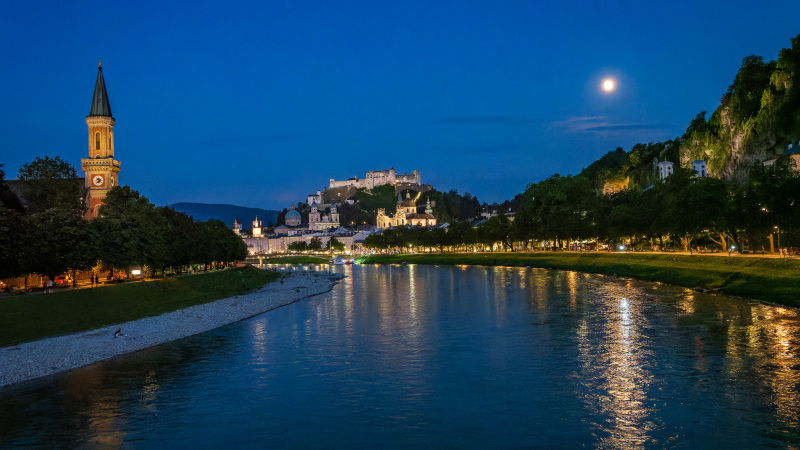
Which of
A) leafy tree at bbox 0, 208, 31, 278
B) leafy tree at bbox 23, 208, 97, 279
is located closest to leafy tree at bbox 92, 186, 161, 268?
leafy tree at bbox 23, 208, 97, 279

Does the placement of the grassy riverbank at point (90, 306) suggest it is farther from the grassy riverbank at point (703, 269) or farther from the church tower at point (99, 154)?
the grassy riverbank at point (703, 269)

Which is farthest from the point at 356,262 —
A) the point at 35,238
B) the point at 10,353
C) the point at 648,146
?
the point at 10,353

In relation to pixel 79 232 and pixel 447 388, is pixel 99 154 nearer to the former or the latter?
pixel 79 232

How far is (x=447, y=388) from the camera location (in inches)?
941

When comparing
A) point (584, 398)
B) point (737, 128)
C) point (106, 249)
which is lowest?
point (584, 398)

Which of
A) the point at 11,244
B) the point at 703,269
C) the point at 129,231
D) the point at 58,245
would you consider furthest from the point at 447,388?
the point at 129,231

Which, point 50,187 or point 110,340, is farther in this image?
point 50,187

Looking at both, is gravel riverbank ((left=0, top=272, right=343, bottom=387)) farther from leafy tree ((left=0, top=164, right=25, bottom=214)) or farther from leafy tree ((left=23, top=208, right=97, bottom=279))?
leafy tree ((left=0, top=164, right=25, bottom=214))

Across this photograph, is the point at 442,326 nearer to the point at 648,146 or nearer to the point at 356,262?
the point at 356,262

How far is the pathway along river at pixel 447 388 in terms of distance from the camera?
61.7ft

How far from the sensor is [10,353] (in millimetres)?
30406

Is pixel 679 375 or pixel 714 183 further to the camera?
pixel 714 183

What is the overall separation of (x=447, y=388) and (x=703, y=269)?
4433cm

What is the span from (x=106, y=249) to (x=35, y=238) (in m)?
12.4
